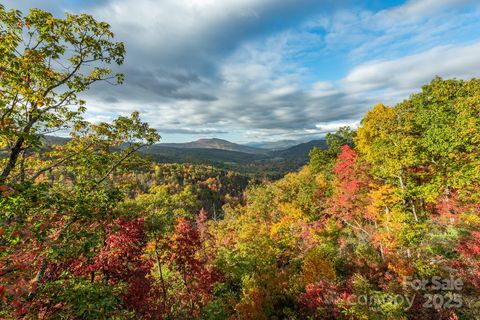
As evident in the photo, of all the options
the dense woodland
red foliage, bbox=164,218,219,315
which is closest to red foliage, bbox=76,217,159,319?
the dense woodland

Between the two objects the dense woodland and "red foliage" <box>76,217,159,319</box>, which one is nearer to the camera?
the dense woodland

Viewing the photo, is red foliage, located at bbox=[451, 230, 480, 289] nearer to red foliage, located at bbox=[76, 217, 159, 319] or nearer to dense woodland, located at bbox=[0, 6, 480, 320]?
dense woodland, located at bbox=[0, 6, 480, 320]

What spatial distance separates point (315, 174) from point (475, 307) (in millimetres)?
34559

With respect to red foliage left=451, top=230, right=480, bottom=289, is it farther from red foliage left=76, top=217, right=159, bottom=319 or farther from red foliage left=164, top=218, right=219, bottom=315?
red foliage left=76, top=217, right=159, bottom=319

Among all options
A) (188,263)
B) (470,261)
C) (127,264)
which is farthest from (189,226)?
(470,261)

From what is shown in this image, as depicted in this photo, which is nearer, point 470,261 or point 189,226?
point 470,261

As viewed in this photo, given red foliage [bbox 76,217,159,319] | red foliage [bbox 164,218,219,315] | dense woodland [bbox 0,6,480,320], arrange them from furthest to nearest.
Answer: red foliage [bbox 164,218,219,315], red foliage [bbox 76,217,159,319], dense woodland [bbox 0,6,480,320]

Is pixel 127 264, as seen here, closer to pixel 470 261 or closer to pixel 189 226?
pixel 189 226

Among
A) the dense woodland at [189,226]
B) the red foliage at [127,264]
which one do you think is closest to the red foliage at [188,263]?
the dense woodland at [189,226]

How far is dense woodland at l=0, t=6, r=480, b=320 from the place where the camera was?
768cm

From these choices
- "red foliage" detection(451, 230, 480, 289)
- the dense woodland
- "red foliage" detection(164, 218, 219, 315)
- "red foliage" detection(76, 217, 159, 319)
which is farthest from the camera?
"red foliage" detection(164, 218, 219, 315)

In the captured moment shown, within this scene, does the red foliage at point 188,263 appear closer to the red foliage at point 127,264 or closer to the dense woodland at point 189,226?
the dense woodland at point 189,226

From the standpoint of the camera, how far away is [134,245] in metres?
13.6

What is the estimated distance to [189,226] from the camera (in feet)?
60.2
